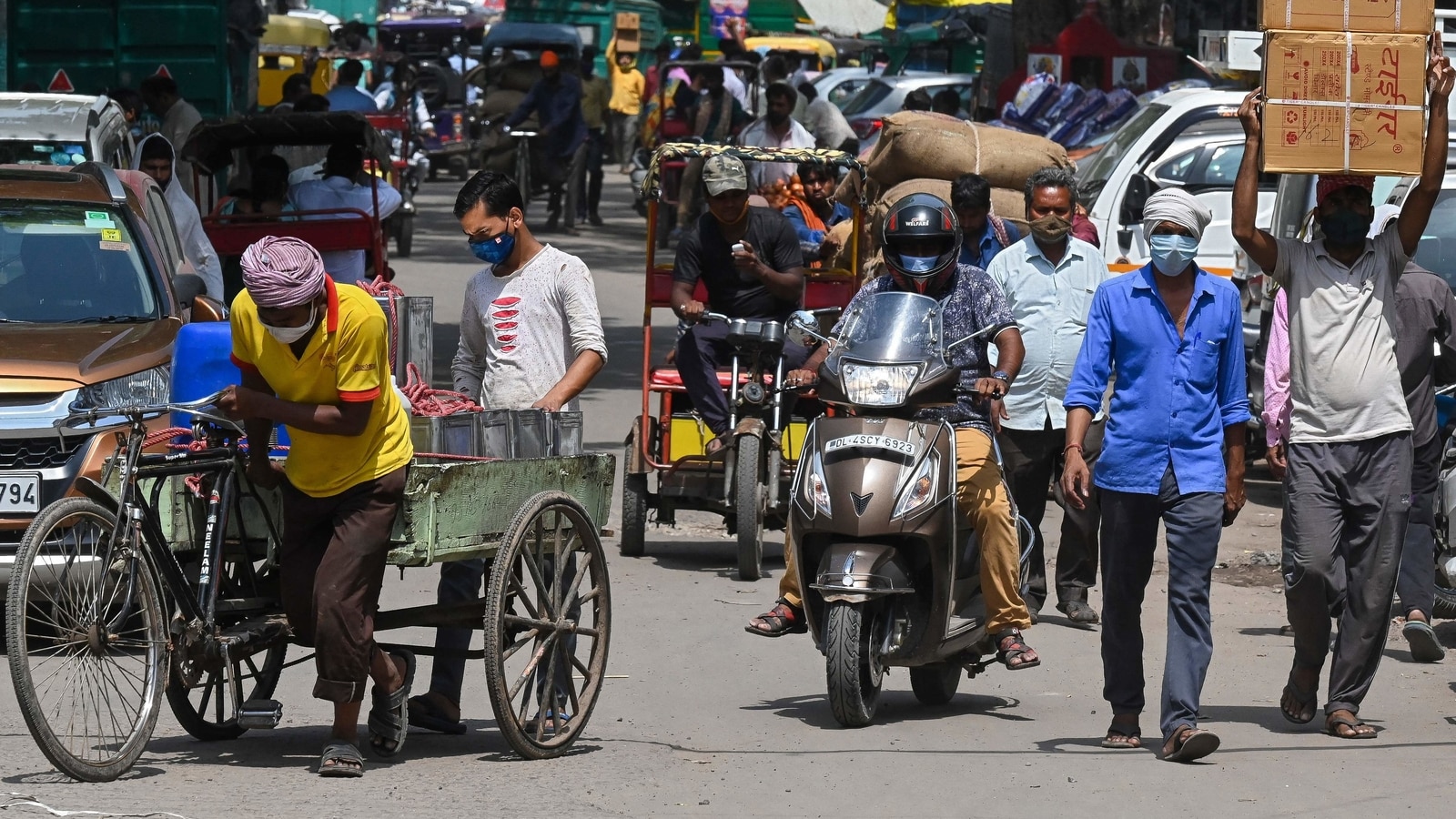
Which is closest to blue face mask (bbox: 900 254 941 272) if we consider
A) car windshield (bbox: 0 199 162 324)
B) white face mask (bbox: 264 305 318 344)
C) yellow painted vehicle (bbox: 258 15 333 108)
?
white face mask (bbox: 264 305 318 344)

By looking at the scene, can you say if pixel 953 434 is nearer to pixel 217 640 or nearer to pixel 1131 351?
pixel 1131 351

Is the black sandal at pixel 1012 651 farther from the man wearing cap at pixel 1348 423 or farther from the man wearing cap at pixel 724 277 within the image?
the man wearing cap at pixel 724 277

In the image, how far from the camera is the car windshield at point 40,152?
1158cm

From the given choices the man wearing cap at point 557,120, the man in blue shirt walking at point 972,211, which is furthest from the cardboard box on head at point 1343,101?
the man wearing cap at point 557,120

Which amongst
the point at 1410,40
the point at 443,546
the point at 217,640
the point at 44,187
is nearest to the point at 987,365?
the point at 1410,40

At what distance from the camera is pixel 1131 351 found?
6.32 meters

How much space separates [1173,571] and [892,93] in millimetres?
23033

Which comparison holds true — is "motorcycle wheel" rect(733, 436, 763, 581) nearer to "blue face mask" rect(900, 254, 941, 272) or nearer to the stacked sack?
the stacked sack

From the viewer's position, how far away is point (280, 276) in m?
5.38

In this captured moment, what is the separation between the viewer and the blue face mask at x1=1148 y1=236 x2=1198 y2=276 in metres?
6.25

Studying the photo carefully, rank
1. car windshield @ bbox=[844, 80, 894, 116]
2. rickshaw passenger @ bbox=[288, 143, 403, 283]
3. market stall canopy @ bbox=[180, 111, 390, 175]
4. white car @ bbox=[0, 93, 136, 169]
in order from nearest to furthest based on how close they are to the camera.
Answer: white car @ bbox=[0, 93, 136, 169], rickshaw passenger @ bbox=[288, 143, 403, 283], market stall canopy @ bbox=[180, 111, 390, 175], car windshield @ bbox=[844, 80, 894, 116]

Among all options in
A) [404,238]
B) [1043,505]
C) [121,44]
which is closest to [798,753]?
[1043,505]

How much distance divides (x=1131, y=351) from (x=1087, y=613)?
9.16ft

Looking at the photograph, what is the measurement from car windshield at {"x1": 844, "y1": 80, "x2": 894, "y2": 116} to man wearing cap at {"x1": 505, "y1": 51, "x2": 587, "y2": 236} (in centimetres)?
514
